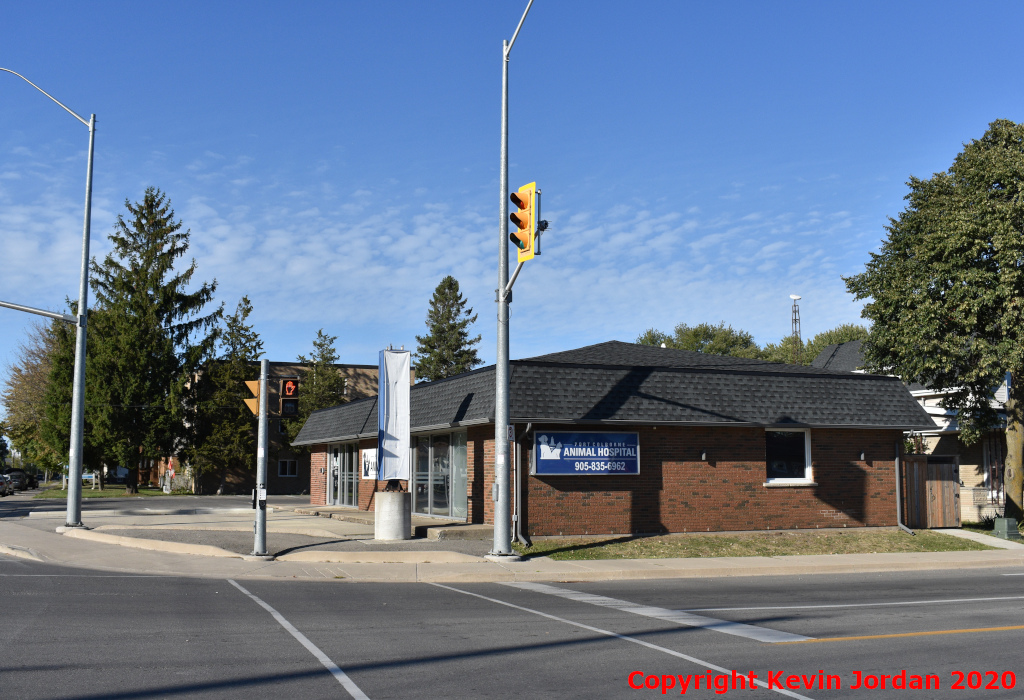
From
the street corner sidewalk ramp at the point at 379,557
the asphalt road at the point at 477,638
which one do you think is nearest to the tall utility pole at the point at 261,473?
the street corner sidewalk ramp at the point at 379,557

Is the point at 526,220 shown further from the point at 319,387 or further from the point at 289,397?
the point at 319,387

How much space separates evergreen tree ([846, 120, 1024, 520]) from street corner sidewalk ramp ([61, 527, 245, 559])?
21.2 meters

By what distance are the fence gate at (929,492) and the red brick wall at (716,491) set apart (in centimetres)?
115

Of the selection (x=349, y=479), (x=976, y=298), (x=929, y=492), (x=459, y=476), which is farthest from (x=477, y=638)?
(x=349, y=479)

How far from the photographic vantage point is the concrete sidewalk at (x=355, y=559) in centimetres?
1573

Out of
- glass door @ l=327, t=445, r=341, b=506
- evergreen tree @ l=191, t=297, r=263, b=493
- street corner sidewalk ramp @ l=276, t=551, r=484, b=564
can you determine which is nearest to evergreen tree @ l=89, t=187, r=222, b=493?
evergreen tree @ l=191, t=297, r=263, b=493

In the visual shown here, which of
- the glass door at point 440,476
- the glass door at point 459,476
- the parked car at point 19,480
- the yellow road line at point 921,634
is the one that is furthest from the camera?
the parked car at point 19,480

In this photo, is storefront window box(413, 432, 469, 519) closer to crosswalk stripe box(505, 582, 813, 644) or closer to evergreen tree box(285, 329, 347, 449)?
crosswalk stripe box(505, 582, 813, 644)

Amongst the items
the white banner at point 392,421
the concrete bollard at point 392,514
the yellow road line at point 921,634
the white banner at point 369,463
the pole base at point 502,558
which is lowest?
the pole base at point 502,558

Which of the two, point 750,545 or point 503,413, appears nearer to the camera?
point 503,413

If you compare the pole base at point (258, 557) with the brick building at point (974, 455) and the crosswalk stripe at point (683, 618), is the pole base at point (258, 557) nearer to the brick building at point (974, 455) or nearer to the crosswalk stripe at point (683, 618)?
the crosswalk stripe at point (683, 618)

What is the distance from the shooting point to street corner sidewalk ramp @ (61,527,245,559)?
1825 centimetres

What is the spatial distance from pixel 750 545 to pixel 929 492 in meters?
7.68

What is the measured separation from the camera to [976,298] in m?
25.5
